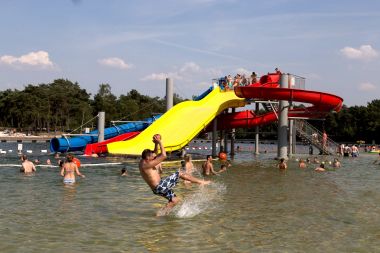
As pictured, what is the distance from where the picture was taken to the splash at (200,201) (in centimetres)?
1016

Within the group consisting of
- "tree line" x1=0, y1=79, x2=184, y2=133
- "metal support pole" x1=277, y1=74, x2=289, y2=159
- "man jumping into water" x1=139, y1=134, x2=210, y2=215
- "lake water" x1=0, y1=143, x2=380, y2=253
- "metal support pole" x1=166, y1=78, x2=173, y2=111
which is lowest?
"lake water" x1=0, y1=143, x2=380, y2=253

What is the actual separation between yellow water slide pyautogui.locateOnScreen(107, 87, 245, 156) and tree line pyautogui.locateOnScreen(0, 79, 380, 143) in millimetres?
59277

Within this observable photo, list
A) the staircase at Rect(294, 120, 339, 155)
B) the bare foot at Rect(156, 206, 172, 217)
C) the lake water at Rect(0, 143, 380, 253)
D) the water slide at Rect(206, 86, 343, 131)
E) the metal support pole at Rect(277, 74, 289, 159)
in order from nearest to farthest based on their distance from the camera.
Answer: the lake water at Rect(0, 143, 380, 253), the bare foot at Rect(156, 206, 172, 217), the water slide at Rect(206, 86, 343, 131), the metal support pole at Rect(277, 74, 289, 159), the staircase at Rect(294, 120, 339, 155)

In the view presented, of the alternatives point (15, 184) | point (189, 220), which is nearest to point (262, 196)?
point (189, 220)

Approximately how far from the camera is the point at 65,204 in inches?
442

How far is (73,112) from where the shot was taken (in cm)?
10419

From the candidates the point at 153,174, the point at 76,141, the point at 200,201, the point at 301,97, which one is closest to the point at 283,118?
the point at 301,97

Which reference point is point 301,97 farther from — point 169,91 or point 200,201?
point 200,201

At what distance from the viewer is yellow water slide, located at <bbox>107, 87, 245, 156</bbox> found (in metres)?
26.4

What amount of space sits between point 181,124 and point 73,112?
7978cm

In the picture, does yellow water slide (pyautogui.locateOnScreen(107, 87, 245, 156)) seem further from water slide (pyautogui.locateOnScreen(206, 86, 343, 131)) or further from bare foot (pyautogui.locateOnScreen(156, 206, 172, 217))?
bare foot (pyautogui.locateOnScreen(156, 206, 172, 217))

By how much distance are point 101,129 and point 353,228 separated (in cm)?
2387

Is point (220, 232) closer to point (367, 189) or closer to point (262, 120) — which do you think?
point (367, 189)

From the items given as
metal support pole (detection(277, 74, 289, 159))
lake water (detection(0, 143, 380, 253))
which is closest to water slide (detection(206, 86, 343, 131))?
metal support pole (detection(277, 74, 289, 159))
